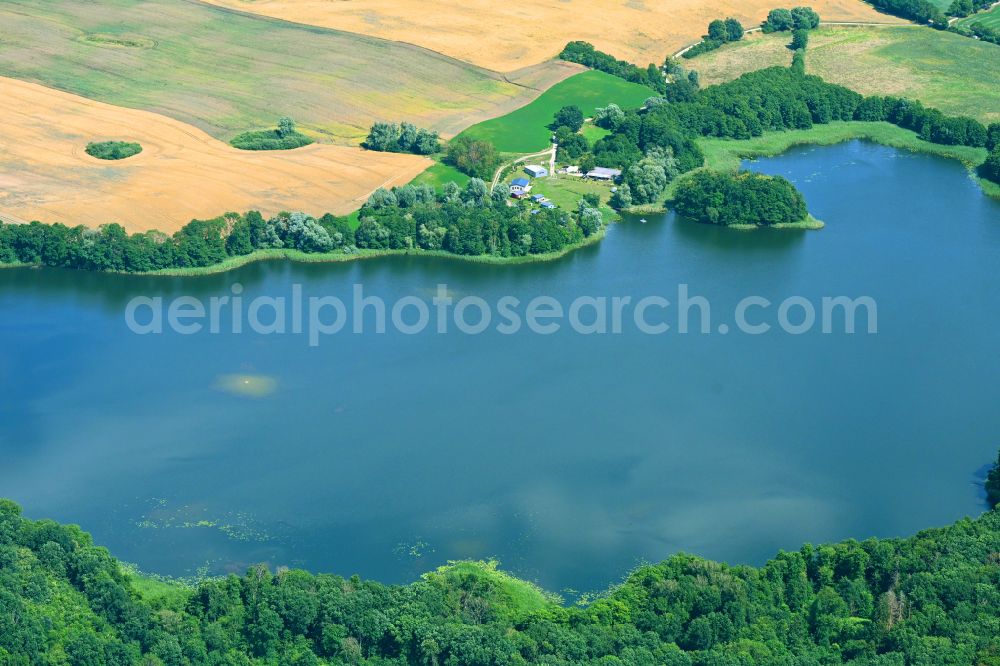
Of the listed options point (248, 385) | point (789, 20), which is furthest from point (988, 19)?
point (248, 385)

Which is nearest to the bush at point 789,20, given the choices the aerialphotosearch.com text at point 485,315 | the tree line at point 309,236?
the tree line at point 309,236

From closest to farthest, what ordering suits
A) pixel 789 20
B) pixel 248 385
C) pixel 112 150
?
1. pixel 248 385
2. pixel 112 150
3. pixel 789 20

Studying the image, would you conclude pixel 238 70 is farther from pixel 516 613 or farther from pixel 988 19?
pixel 988 19

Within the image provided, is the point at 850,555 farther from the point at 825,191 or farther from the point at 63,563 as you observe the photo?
the point at 825,191

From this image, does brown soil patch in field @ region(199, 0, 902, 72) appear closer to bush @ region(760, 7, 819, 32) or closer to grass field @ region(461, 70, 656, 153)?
bush @ region(760, 7, 819, 32)

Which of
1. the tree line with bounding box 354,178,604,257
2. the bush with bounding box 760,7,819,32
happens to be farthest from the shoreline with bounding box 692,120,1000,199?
the bush with bounding box 760,7,819,32

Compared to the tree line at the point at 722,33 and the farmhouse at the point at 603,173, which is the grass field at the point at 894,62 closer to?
the tree line at the point at 722,33
